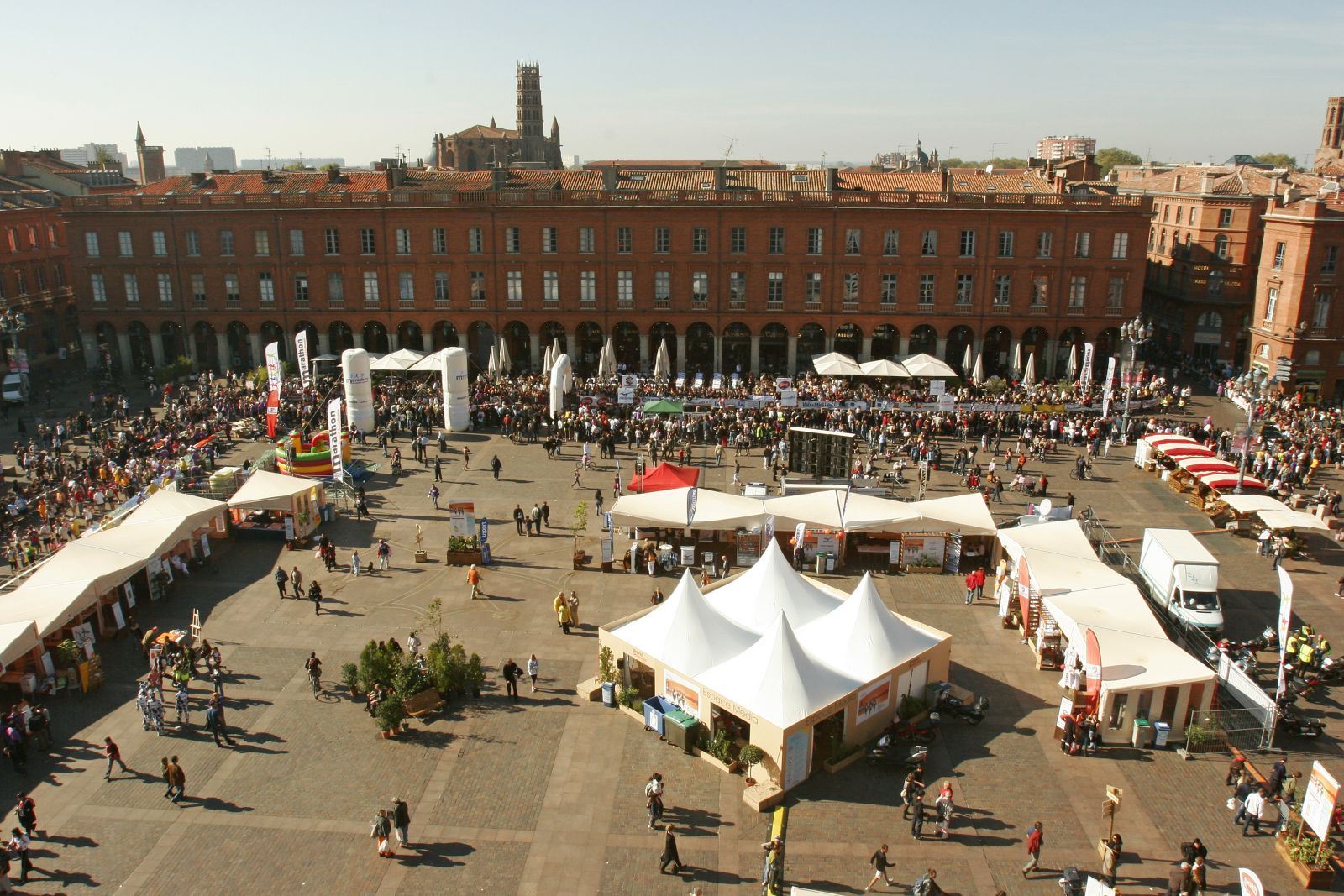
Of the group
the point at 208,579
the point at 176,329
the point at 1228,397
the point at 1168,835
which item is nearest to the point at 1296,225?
the point at 1228,397

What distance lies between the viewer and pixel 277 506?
1355 inches

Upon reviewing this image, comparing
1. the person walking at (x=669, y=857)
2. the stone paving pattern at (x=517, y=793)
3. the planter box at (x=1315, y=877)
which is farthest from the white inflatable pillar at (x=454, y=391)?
the planter box at (x=1315, y=877)

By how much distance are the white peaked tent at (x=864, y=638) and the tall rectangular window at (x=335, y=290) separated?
147ft

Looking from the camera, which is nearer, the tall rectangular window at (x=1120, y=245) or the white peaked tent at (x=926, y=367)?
the white peaked tent at (x=926, y=367)

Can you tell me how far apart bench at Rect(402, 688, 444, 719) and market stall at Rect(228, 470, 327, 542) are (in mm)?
13271

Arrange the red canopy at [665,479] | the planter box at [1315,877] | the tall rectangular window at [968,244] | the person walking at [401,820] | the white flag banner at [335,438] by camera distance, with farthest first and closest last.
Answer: the tall rectangular window at [968,244] → the white flag banner at [335,438] → the red canopy at [665,479] → the person walking at [401,820] → the planter box at [1315,877]

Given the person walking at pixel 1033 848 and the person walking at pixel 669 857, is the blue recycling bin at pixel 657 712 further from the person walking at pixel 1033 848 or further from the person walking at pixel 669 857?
the person walking at pixel 1033 848

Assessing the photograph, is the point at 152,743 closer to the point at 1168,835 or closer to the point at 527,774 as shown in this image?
the point at 527,774

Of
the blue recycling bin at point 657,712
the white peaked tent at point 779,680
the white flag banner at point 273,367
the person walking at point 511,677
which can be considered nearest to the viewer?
the white peaked tent at point 779,680

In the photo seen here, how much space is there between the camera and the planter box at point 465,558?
32688 millimetres

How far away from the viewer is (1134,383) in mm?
48281

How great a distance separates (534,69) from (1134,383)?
5325 inches

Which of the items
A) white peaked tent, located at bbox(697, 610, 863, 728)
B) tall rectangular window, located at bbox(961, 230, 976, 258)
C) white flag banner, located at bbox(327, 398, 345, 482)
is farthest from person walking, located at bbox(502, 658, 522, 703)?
tall rectangular window, located at bbox(961, 230, 976, 258)

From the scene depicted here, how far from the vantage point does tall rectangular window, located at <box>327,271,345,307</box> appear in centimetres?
5956
